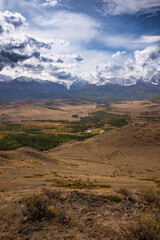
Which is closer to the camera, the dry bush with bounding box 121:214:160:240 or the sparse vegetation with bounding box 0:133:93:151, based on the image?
the dry bush with bounding box 121:214:160:240

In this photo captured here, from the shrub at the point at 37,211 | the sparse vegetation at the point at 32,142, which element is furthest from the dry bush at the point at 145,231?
the sparse vegetation at the point at 32,142

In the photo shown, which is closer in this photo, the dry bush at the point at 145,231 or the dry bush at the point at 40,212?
the dry bush at the point at 145,231

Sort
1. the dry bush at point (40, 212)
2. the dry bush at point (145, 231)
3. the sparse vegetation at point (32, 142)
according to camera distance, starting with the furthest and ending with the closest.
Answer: the sparse vegetation at point (32, 142) < the dry bush at point (40, 212) < the dry bush at point (145, 231)

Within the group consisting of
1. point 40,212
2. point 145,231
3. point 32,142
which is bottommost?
point 32,142

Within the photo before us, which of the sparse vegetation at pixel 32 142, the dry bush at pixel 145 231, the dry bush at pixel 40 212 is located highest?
the dry bush at pixel 145 231

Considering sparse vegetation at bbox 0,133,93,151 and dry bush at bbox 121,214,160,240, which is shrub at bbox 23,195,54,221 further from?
sparse vegetation at bbox 0,133,93,151

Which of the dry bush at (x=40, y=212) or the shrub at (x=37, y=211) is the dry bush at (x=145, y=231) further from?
the shrub at (x=37, y=211)

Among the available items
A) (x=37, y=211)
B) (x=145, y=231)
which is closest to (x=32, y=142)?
(x=37, y=211)

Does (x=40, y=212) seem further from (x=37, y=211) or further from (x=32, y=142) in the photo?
(x=32, y=142)

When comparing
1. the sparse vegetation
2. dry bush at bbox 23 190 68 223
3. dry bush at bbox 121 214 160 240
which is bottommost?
the sparse vegetation

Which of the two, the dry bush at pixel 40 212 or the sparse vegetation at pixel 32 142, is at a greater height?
the dry bush at pixel 40 212

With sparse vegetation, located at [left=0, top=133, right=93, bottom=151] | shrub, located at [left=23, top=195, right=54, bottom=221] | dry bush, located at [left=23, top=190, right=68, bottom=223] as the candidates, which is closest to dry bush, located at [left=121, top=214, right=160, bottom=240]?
dry bush, located at [left=23, top=190, right=68, bottom=223]

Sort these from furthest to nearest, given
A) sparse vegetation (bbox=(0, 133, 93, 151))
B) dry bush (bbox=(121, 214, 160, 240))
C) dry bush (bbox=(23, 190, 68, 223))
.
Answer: sparse vegetation (bbox=(0, 133, 93, 151))
dry bush (bbox=(23, 190, 68, 223))
dry bush (bbox=(121, 214, 160, 240))
